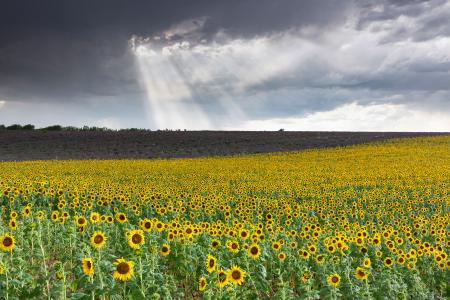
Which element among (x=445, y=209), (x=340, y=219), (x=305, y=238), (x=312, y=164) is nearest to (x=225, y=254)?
(x=305, y=238)

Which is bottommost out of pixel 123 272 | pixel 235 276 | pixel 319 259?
pixel 319 259

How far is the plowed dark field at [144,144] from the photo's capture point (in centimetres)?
4378

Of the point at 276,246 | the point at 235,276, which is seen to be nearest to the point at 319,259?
the point at 276,246

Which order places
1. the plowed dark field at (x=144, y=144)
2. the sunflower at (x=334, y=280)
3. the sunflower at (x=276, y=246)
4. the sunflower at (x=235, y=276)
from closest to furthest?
the sunflower at (x=235, y=276) < the sunflower at (x=334, y=280) < the sunflower at (x=276, y=246) < the plowed dark field at (x=144, y=144)

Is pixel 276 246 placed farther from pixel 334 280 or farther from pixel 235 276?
pixel 235 276

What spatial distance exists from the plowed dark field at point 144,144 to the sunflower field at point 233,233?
12.3 meters

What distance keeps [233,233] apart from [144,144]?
1619 inches

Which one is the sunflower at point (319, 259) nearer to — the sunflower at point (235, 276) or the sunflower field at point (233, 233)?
the sunflower field at point (233, 233)

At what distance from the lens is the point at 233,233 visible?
9688 mm

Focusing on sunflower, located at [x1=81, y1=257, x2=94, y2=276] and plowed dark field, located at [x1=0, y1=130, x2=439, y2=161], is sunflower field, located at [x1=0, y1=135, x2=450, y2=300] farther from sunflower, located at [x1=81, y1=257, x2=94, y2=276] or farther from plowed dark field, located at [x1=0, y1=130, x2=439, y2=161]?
plowed dark field, located at [x1=0, y1=130, x2=439, y2=161]

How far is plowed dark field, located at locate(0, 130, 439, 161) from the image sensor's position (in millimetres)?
43781

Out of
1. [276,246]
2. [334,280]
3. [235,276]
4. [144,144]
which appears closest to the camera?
[235,276]

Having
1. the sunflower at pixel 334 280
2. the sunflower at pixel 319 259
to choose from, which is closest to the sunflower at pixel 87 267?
the sunflower at pixel 334 280

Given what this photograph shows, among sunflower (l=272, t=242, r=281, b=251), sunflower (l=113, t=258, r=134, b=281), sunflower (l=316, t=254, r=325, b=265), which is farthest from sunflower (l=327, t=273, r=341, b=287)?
sunflower (l=113, t=258, r=134, b=281)
